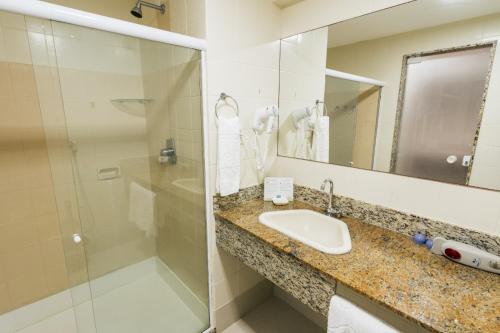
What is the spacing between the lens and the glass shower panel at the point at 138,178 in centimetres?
138

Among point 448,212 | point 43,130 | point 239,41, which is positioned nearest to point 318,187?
point 448,212

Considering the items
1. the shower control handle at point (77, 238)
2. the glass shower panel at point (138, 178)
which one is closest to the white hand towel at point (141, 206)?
the glass shower panel at point (138, 178)

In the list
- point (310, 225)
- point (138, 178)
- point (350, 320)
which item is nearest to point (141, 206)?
point (138, 178)

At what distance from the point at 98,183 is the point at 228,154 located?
2.98ft

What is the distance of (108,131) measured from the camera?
156 cm

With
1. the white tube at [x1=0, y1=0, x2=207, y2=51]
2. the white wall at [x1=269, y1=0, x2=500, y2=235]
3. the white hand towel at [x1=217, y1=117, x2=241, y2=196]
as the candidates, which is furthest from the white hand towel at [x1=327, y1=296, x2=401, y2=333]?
the white tube at [x1=0, y1=0, x2=207, y2=51]

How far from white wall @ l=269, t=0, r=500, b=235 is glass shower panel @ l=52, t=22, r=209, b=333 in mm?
678

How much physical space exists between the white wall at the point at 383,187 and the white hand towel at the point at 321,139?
58mm

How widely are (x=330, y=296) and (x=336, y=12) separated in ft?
4.53

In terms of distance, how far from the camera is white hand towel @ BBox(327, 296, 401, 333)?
29.3 inches

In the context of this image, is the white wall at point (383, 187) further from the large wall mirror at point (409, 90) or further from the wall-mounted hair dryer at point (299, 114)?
the wall-mounted hair dryer at point (299, 114)

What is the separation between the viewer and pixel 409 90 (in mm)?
1078

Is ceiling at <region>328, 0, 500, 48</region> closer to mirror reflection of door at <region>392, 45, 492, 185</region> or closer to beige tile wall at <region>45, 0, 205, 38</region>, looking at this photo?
mirror reflection of door at <region>392, 45, 492, 185</region>

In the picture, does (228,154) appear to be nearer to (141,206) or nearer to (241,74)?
(241,74)
